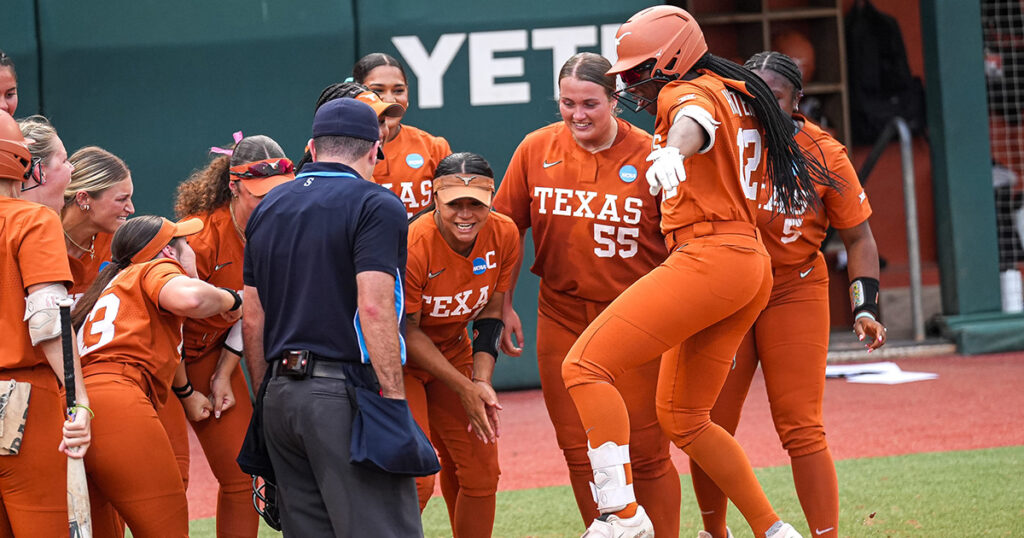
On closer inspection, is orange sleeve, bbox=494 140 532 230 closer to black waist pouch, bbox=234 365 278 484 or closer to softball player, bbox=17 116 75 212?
black waist pouch, bbox=234 365 278 484

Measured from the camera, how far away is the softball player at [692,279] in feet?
12.3

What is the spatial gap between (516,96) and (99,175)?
209 inches

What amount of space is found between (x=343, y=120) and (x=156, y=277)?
90 centimetres

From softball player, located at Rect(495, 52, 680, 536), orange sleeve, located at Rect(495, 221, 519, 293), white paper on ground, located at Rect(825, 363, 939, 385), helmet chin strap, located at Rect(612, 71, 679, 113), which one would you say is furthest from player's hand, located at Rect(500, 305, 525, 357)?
white paper on ground, located at Rect(825, 363, 939, 385)

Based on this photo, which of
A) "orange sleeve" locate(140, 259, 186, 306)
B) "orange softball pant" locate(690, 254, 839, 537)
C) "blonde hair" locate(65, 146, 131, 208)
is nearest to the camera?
"orange sleeve" locate(140, 259, 186, 306)

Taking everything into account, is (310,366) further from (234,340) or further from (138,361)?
(234,340)

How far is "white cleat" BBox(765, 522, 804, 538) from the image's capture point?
385 cm

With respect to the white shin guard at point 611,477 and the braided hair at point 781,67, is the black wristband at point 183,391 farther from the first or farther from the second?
the braided hair at point 781,67

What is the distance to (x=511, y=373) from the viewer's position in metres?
9.24

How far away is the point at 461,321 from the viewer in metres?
4.48

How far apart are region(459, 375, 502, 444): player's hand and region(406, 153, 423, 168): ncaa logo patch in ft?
5.09

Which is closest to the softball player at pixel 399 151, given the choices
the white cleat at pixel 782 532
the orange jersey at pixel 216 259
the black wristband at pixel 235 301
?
the orange jersey at pixel 216 259

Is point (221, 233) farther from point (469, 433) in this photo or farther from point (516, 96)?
point (516, 96)

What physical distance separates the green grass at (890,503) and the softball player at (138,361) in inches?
71.6
